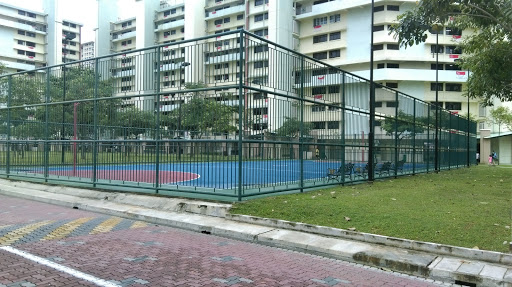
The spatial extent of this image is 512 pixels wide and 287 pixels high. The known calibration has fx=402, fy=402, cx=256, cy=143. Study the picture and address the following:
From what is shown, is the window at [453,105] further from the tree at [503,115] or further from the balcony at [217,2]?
the balcony at [217,2]

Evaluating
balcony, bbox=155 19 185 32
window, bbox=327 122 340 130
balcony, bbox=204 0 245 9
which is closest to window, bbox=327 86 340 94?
window, bbox=327 122 340 130

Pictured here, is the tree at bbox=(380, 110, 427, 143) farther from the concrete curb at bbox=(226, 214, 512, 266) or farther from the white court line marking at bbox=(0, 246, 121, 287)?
the white court line marking at bbox=(0, 246, 121, 287)

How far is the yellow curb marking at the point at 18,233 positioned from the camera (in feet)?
23.6

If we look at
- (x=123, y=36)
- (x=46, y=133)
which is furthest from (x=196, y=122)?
(x=123, y=36)

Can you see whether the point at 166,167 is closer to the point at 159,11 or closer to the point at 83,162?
the point at 83,162

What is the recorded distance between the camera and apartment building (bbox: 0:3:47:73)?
82.2 m

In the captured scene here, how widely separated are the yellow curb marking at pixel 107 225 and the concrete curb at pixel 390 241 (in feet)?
9.03

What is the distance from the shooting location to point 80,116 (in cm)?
1477

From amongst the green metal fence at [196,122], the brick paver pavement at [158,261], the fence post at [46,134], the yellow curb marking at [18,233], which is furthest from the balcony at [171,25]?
the brick paver pavement at [158,261]

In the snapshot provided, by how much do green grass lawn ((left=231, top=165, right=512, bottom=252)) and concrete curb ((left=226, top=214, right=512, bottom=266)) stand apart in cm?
25

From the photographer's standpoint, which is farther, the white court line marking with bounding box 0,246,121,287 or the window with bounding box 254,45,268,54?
the window with bounding box 254,45,268,54

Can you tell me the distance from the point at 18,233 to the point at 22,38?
306ft

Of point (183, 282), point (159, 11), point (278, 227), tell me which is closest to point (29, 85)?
point (278, 227)

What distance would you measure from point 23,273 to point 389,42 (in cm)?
5471
